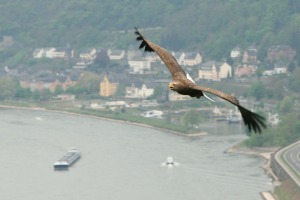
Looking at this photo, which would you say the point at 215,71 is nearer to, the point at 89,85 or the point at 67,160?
the point at 89,85

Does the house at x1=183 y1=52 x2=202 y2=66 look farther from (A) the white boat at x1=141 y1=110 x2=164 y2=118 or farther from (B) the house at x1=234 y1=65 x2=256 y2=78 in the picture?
(A) the white boat at x1=141 y1=110 x2=164 y2=118

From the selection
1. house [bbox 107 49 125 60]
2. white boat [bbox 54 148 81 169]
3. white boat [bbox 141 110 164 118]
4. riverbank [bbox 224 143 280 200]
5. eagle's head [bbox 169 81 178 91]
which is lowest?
riverbank [bbox 224 143 280 200]

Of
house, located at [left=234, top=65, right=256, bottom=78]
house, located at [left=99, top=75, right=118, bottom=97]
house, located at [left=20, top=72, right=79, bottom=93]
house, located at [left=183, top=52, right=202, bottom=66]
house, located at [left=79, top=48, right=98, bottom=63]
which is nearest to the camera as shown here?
house, located at [left=99, top=75, right=118, bottom=97]

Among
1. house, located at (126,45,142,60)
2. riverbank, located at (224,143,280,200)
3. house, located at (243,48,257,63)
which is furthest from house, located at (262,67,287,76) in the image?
riverbank, located at (224,143,280,200)

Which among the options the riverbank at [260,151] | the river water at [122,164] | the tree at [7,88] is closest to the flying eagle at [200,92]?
the river water at [122,164]

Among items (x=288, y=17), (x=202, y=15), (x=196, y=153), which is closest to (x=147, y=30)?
(x=202, y=15)

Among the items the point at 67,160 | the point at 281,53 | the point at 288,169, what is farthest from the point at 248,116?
the point at 281,53

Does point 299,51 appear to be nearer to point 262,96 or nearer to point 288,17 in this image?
point 288,17
